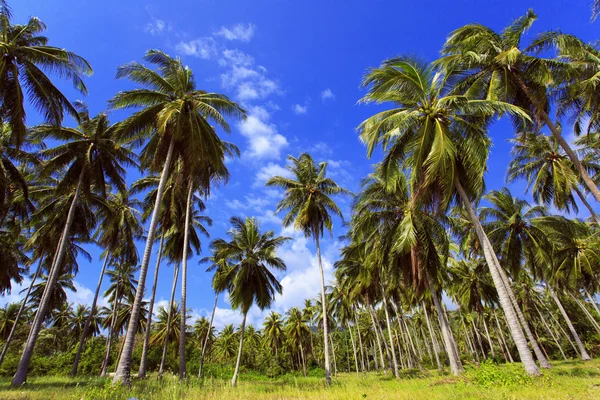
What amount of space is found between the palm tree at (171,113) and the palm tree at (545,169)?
1782 cm

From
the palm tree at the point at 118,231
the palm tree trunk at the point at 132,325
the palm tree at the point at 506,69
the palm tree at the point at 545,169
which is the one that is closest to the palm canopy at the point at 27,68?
the palm tree trunk at the point at 132,325

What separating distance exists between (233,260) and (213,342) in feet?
136

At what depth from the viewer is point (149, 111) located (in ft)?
42.8

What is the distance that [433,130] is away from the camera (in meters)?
12.2

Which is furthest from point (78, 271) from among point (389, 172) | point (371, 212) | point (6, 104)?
point (389, 172)

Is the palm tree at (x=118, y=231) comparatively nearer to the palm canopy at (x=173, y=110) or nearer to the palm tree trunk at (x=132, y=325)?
the palm canopy at (x=173, y=110)

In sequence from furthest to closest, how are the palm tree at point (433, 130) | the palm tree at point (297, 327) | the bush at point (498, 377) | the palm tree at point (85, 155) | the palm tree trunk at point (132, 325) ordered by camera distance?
the palm tree at point (297, 327) → the palm tree at point (85, 155) → the palm tree at point (433, 130) → the palm tree trunk at point (132, 325) → the bush at point (498, 377)

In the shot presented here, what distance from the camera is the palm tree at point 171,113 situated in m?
12.8

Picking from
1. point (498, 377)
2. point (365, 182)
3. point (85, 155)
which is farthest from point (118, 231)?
point (498, 377)

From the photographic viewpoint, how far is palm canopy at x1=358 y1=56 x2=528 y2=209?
37.0ft

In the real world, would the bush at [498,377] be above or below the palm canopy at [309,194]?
below

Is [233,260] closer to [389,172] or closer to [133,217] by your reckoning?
[133,217]

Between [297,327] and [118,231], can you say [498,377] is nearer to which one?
[118,231]

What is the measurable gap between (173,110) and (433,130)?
1096 cm
